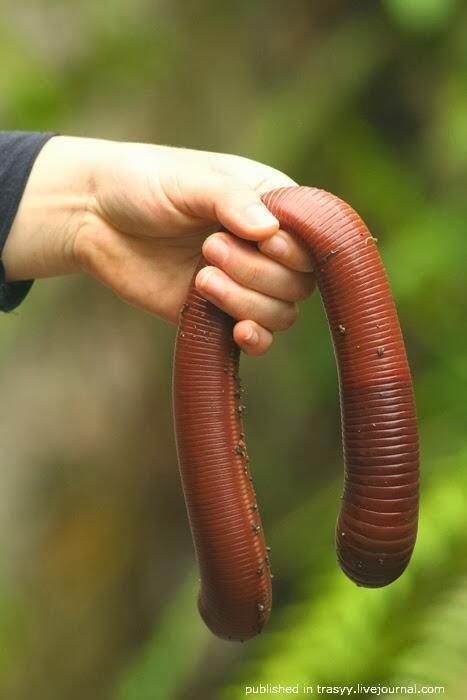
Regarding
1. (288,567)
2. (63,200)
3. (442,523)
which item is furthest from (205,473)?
(288,567)

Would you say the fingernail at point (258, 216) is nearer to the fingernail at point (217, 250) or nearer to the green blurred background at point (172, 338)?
the fingernail at point (217, 250)

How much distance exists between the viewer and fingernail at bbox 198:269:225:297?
3.91 feet

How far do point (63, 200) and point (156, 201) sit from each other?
0.83ft

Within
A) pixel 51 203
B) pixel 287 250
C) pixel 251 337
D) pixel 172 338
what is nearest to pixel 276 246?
pixel 287 250

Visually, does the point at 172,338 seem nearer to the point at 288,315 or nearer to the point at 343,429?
the point at 288,315

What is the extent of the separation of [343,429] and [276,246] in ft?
0.88

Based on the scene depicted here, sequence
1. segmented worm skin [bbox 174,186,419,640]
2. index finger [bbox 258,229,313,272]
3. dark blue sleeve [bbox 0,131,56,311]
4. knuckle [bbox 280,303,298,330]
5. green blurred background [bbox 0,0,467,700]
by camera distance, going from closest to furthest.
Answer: segmented worm skin [bbox 174,186,419,640] → index finger [bbox 258,229,313,272] → knuckle [bbox 280,303,298,330] → dark blue sleeve [bbox 0,131,56,311] → green blurred background [bbox 0,0,467,700]

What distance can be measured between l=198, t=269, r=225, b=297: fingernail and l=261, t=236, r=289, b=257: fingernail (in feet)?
0.25

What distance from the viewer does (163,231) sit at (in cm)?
140

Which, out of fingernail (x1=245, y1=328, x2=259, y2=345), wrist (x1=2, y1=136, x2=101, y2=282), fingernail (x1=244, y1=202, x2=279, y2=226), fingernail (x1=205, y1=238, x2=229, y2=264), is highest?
fingernail (x1=244, y1=202, x2=279, y2=226)

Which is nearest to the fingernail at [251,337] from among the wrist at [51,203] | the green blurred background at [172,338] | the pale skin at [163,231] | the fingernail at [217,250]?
the pale skin at [163,231]

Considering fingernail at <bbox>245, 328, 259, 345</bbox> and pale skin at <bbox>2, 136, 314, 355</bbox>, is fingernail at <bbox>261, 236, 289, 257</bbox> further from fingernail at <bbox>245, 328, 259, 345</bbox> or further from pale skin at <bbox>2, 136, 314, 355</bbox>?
fingernail at <bbox>245, 328, 259, 345</bbox>

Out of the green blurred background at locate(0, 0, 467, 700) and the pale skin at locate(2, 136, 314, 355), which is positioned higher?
the pale skin at locate(2, 136, 314, 355)

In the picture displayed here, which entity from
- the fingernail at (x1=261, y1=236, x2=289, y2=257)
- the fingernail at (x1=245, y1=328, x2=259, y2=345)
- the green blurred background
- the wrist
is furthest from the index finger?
the green blurred background
